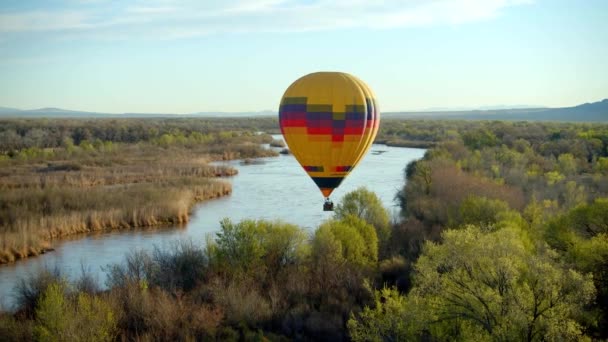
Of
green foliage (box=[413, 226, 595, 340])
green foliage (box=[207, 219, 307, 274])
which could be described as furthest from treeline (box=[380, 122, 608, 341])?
green foliage (box=[207, 219, 307, 274])

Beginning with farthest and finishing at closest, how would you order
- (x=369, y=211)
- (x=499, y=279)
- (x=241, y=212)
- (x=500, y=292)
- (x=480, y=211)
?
(x=241, y=212)
(x=369, y=211)
(x=480, y=211)
(x=499, y=279)
(x=500, y=292)

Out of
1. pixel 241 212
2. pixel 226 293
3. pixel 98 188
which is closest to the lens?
pixel 226 293

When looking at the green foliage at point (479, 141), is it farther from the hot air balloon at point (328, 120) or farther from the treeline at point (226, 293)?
the hot air balloon at point (328, 120)

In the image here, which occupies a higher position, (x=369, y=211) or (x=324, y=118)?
(x=324, y=118)

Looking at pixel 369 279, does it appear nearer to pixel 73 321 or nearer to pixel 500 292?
pixel 500 292

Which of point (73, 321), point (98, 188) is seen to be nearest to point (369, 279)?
point (73, 321)

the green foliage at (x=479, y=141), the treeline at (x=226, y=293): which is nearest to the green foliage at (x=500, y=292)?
the treeline at (x=226, y=293)

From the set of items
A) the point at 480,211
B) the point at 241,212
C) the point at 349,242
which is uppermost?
the point at 480,211

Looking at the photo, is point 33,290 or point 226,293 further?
point 33,290
